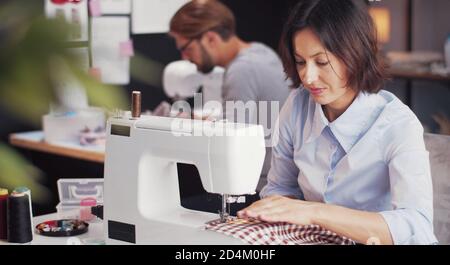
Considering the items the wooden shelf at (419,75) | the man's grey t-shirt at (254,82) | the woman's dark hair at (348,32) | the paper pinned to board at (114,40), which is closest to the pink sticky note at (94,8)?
the paper pinned to board at (114,40)

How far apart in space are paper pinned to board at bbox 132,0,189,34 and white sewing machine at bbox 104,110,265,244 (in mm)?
2823

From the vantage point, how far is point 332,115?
213cm

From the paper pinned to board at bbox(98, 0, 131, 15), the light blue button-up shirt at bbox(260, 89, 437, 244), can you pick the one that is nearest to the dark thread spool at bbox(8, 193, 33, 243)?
the light blue button-up shirt at bbox(260, 89, 437, 244)

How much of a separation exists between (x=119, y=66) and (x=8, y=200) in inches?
108

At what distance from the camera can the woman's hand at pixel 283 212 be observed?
1.69m

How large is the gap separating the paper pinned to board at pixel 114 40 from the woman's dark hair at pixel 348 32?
102 inches

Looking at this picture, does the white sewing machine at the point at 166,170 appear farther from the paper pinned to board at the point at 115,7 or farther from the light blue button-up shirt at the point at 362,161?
the paper pinned to board at the point at 115,7

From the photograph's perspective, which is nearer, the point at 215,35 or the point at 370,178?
the point at 370,178

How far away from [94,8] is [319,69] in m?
2.71

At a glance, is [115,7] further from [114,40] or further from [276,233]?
[276,233]

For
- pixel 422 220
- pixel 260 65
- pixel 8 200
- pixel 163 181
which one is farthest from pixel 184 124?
pixel 260 65

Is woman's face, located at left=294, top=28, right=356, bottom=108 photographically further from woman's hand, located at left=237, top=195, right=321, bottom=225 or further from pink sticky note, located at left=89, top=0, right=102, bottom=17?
pink sticky note, located at left=89, top=0, right=102, bottom=17
